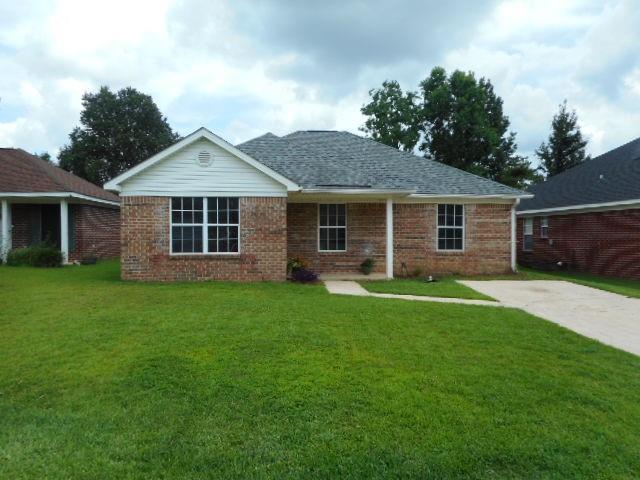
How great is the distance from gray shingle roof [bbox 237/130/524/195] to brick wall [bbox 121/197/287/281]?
1.74 m

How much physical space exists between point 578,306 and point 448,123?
104 ft

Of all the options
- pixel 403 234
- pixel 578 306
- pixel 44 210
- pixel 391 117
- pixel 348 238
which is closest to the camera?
pixel 578 306

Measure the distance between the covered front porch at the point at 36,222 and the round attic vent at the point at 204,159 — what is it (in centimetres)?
875

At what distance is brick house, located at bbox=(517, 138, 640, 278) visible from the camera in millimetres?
16781

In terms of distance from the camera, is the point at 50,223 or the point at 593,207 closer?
the point at 593,207

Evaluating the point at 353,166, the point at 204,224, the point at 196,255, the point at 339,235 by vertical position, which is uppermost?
the point at 353,166

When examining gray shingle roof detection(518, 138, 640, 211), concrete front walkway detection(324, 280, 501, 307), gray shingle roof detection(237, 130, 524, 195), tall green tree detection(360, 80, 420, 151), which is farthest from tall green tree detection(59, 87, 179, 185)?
concrete front walkway detection(324, 280, 501, 307)

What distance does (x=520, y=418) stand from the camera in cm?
406

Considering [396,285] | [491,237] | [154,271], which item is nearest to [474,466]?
[396,285]

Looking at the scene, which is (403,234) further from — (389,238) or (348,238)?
(348,238)

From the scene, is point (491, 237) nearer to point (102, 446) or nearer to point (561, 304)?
point (561, 304)

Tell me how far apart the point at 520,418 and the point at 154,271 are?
10.7 meters

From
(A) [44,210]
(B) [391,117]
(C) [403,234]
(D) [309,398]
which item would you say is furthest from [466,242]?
(B) [391,117]

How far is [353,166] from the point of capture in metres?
16.3
